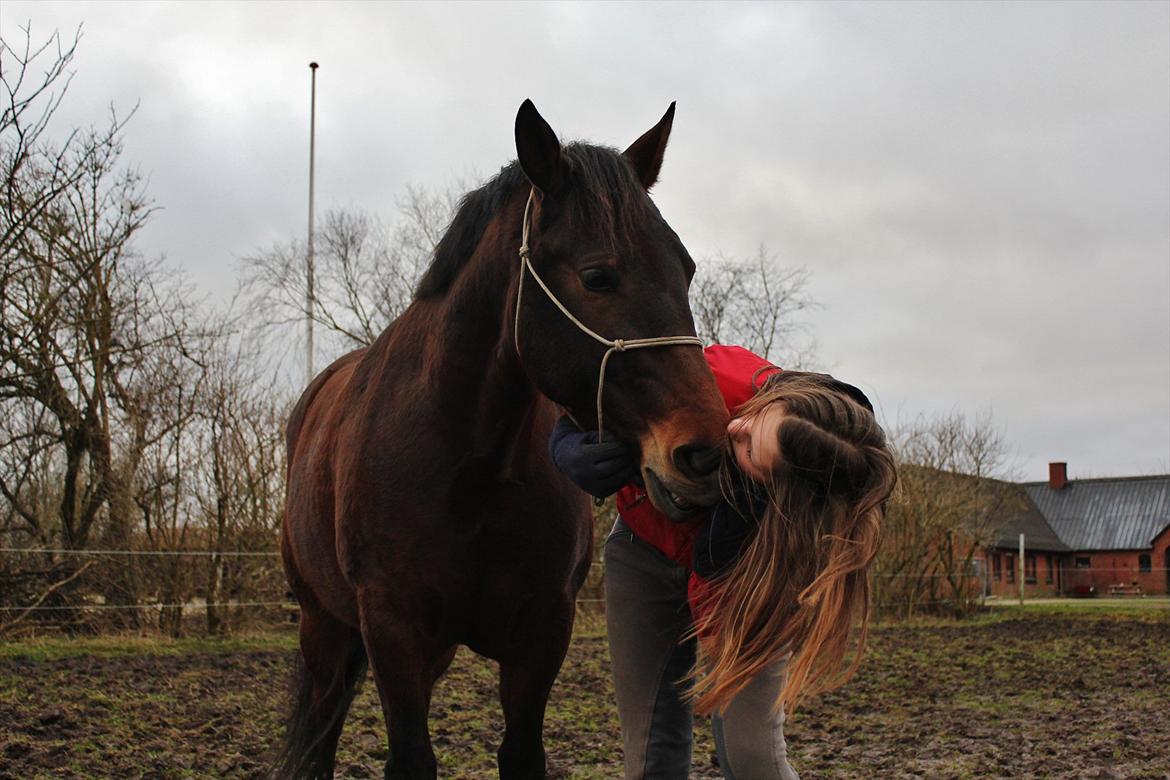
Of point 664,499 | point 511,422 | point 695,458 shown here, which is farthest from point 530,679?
point 695,458

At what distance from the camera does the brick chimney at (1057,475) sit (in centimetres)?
5391

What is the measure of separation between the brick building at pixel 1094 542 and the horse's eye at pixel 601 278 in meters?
46.5

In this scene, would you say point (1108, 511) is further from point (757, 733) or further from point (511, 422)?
point (757, 733)

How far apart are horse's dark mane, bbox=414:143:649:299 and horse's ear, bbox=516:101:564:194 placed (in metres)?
0.04

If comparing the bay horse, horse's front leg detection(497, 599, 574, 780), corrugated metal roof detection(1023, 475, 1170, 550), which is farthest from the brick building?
the bay horse

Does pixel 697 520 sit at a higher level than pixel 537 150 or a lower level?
lower

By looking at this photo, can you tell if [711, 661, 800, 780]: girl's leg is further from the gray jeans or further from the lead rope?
the lead rope

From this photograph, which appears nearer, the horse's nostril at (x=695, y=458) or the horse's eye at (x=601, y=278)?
the horse's nostril at (x=695, y=458)

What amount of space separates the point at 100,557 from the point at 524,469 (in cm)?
1019

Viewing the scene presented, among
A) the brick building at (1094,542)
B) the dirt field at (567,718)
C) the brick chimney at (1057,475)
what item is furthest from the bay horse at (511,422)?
the brick chimney at (1057,475)

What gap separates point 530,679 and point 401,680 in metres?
0.42

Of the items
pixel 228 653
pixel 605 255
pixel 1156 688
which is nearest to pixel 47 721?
pixel 228 653

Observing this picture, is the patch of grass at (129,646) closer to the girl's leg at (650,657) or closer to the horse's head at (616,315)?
Answer: the girl's leg at (650,657)

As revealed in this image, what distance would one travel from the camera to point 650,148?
113 inches
